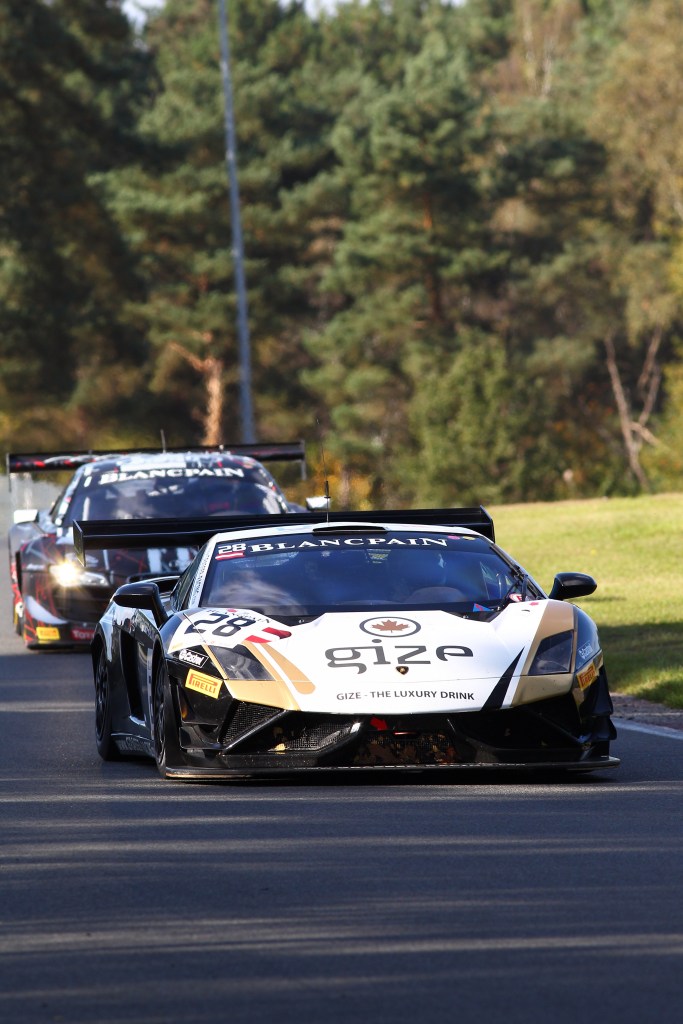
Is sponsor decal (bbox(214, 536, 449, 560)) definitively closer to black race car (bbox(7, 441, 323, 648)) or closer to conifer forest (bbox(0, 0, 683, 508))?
black race car (bbox(7, 441, 323, 648))

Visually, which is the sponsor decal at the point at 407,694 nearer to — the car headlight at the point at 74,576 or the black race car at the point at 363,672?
the black race car at the point at 363,672

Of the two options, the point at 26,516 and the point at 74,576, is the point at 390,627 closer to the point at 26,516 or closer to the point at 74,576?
the point at 74,576

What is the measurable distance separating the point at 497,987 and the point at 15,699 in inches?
346

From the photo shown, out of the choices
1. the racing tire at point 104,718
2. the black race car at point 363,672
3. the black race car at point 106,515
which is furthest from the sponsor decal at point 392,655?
the black race car at point 106,515

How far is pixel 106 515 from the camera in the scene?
18125mm

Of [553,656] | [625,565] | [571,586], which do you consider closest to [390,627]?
[553,656]

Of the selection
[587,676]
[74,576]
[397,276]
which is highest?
[587,676]

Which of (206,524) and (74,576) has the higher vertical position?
(206,524)

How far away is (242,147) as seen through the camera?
72812mm

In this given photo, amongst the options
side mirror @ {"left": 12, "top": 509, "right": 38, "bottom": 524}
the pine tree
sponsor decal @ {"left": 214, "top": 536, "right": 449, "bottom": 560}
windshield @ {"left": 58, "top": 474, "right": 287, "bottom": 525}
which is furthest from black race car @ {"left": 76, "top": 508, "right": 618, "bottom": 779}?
the pine tree

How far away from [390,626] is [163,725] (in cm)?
115

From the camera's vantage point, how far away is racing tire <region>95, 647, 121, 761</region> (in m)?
10.9

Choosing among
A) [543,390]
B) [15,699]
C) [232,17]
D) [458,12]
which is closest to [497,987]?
[15,699]

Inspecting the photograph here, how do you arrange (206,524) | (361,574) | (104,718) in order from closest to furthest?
(361,574), (104,718), (206,524)
